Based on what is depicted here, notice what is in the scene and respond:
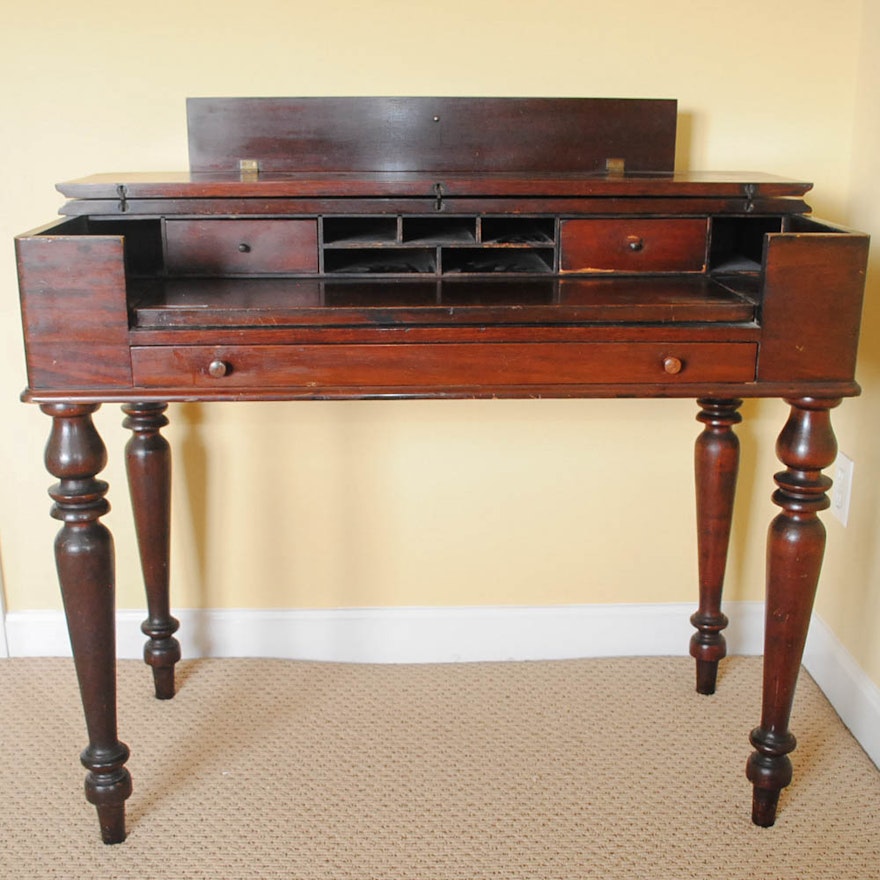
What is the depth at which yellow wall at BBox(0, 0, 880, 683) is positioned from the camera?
2.11 m

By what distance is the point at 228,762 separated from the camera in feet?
6.77

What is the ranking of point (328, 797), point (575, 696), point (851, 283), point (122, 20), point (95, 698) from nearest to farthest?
point (851, 283), point (95, 698), point (328, 797), point (122, 20), point (575, 696)

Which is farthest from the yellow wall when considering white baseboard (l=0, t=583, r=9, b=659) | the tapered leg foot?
the tapered leg foot

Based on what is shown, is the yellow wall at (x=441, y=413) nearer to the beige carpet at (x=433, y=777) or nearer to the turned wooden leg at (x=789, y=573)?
the beige carpet at (x=433, y=777)

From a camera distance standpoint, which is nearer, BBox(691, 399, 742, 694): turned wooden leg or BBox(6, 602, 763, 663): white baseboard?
BBox(691, 399, 742, 694): turned wooden leg

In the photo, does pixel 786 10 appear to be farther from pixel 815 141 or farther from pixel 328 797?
pixel 328 797

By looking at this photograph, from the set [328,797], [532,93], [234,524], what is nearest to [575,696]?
[328,797]

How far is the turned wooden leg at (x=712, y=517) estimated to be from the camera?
A: 2.16 meters

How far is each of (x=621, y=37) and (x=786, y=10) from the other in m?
0.31

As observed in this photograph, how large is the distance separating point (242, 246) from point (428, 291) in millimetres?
315

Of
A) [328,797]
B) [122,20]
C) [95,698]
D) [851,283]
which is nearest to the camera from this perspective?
[851,283]

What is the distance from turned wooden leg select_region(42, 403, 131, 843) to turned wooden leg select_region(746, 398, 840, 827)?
99 cm

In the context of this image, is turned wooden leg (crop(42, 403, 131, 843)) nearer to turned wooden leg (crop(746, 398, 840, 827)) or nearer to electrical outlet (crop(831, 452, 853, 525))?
turned wooden leg (crop(746, 398, 840, 827))

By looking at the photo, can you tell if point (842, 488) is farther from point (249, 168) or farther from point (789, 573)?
point (249, 168)
